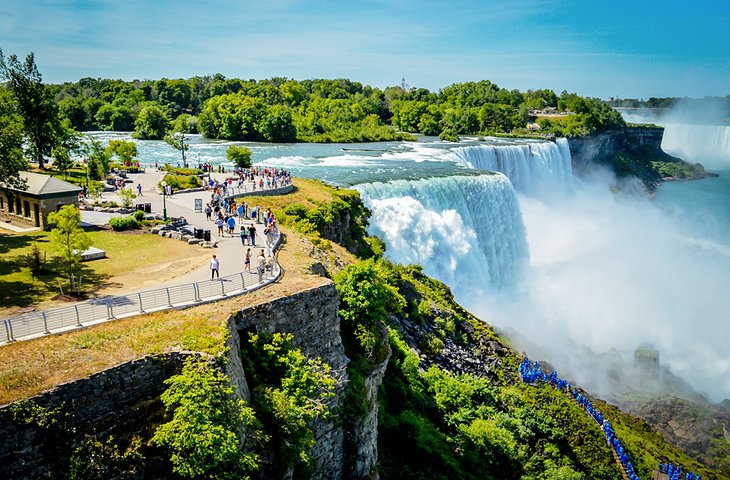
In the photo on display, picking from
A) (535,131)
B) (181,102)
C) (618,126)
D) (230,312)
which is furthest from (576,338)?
(181,102)

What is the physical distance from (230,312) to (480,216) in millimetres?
27620

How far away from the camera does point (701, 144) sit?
119062 millimetres

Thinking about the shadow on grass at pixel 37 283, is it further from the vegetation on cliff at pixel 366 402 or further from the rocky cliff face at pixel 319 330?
the rocky cliff face at pixel 319 330

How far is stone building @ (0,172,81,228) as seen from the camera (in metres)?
20.3

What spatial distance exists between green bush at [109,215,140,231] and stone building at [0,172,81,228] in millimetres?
1468

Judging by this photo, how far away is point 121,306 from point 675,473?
2058 centimetres

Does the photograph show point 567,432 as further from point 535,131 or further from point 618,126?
point 618,126

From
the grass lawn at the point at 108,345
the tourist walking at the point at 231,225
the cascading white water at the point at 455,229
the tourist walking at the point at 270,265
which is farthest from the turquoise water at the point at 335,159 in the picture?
the grass lawn at the point at 108,345

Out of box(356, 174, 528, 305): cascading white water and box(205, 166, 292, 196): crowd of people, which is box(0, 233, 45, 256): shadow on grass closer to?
box(205, 166, 292, 196): crowd of people

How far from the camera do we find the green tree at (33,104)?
26.5 m

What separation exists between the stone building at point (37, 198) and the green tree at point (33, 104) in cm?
798

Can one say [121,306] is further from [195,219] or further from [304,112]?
[304,112]

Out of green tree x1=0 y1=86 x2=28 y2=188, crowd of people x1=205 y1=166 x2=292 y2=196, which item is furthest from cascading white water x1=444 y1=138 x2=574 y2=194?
green tree x1=0 y1=86 x2=28 y2=188

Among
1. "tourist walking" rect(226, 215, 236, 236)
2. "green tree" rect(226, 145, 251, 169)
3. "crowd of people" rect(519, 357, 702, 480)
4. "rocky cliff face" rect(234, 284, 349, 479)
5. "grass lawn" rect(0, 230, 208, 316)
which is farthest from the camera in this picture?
"green tree" rect(226, 145, 251, 169)
